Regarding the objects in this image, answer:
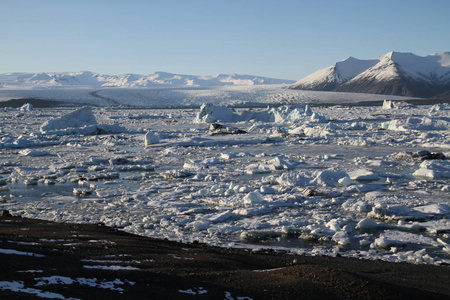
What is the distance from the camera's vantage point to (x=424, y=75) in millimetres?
93562

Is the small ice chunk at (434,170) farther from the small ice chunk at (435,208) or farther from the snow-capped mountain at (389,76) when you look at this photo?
the snow-capped mountain at (389,76)

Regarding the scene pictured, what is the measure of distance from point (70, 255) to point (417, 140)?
15.8 m

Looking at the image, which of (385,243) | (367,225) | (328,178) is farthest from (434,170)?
(385,243)

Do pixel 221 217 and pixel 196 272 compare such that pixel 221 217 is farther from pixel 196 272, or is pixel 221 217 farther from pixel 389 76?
pixel 389 76

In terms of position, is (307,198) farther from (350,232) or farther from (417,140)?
(417,140)

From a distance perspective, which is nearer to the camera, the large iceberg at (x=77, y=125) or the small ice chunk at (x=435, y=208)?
the small ice chunk at (x=435, y=208)

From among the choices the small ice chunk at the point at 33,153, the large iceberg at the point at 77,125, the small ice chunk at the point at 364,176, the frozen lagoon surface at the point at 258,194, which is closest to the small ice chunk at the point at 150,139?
the frozen lagoon surface at the point at 258,194

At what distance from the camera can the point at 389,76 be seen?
293 feet

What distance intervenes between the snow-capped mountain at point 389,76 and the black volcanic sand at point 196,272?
84571 mm

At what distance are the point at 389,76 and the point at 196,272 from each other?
92.7m

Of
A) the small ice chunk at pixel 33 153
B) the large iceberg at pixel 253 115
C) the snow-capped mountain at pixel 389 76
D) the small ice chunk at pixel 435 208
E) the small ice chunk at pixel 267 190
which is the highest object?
the snow-capped mountain at pixel 389 76

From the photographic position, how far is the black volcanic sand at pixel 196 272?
3.57 meters

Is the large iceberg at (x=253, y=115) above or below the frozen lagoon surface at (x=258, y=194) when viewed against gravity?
above

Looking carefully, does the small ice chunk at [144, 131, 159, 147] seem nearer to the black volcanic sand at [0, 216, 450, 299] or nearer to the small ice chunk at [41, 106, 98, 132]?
the small ice chunk at [41, 106, 98, 132]
